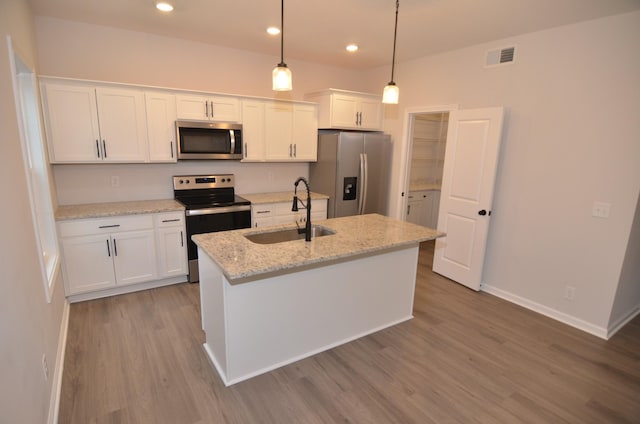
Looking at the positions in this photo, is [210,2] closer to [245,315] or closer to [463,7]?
[463,7]

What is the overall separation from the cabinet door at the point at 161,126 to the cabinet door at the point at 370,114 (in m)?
2.50

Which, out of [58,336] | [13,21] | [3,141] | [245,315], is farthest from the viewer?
[58,336]

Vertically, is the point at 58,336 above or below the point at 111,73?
below

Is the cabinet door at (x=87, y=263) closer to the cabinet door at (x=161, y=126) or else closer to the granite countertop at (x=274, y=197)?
the cabinet door at (x=161, y=126)

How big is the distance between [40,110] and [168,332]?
2.30 metres

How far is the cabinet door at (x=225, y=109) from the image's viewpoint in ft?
12.7

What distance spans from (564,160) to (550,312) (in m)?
1.53

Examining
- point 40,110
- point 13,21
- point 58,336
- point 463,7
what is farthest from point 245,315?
point 463,7

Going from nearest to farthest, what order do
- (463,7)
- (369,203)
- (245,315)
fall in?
(245,315) → (463,7) → (369,203)

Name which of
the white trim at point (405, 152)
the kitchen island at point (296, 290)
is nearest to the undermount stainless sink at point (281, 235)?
the kitchen island at point (296, 290)

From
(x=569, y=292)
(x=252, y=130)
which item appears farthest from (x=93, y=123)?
(x=569, y=292)

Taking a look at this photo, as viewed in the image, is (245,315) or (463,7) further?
(463,7)

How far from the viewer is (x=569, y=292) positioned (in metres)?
3.19

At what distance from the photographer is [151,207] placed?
3570 millimetres
